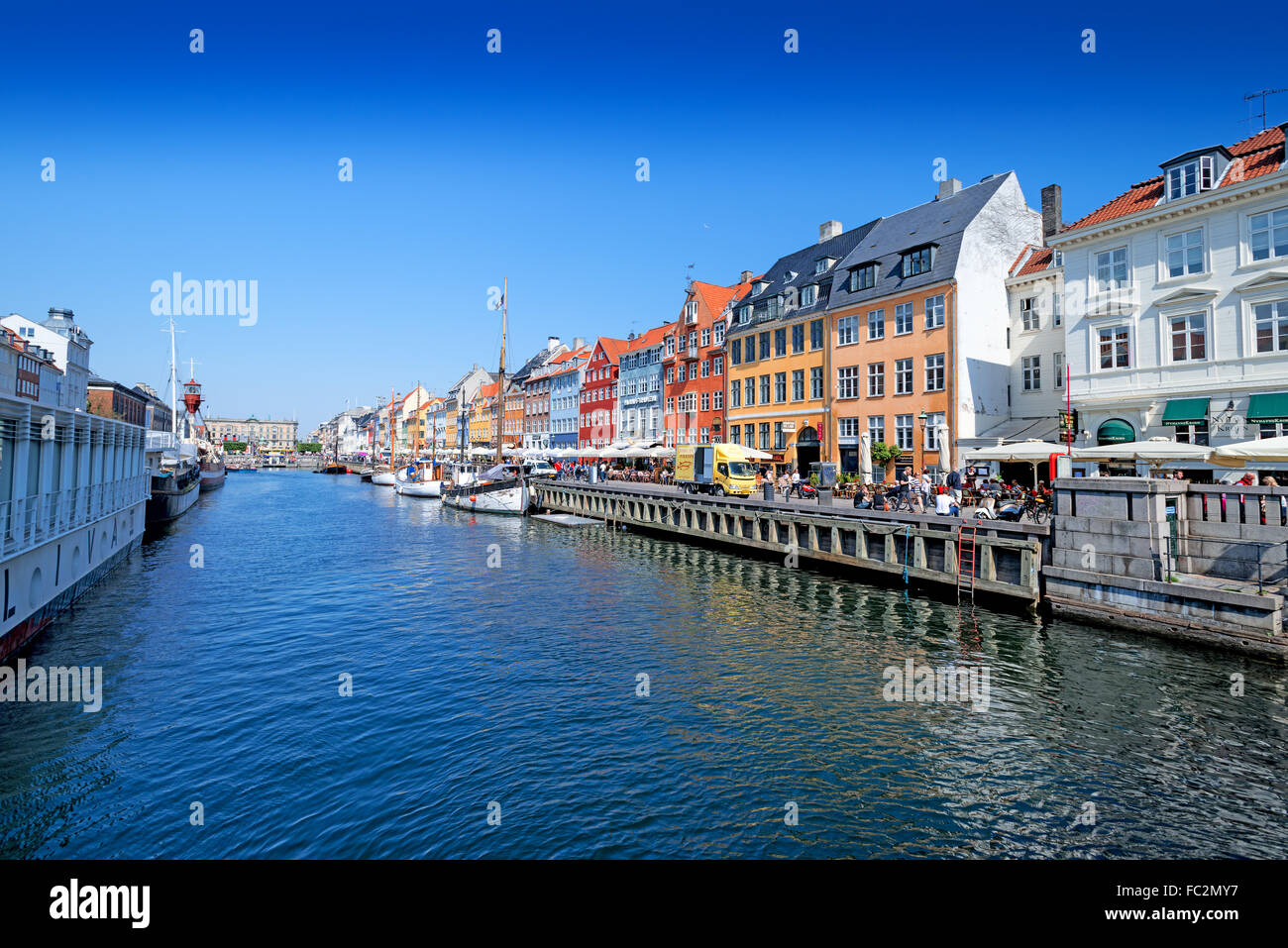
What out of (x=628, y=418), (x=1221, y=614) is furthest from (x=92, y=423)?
(x=628, y=418)

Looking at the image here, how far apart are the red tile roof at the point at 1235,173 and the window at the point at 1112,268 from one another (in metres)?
1.34

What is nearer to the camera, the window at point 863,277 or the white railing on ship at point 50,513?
the white railing on ship at point 50,513

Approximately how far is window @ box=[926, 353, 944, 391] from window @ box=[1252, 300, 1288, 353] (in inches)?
561

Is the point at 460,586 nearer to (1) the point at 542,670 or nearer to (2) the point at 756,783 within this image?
(1) the point at 542,670

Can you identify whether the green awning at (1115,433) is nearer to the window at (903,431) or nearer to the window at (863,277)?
the window at (903,431)

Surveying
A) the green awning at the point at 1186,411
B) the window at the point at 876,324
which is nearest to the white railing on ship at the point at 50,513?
the green awning at the point at 1186,411

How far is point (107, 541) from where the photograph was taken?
2694 cm

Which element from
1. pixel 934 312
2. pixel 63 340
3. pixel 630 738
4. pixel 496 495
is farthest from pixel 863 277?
pixel 63 340

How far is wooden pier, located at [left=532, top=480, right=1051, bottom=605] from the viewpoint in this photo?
65.2 ft

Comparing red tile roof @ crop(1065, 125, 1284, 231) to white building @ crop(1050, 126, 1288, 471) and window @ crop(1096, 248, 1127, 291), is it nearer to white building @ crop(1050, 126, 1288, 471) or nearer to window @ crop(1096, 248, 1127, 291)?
white building @ crop(1050, 126, 1288, 471)

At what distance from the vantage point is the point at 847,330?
43094 millimetres

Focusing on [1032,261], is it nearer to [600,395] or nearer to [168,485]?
[600,395]

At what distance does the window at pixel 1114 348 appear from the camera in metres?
27.2

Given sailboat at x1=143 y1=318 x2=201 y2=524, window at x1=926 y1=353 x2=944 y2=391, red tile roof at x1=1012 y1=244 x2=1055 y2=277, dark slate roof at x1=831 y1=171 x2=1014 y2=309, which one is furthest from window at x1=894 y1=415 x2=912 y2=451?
sailboat at x1=143 y1=318 x2=201 y2=524
